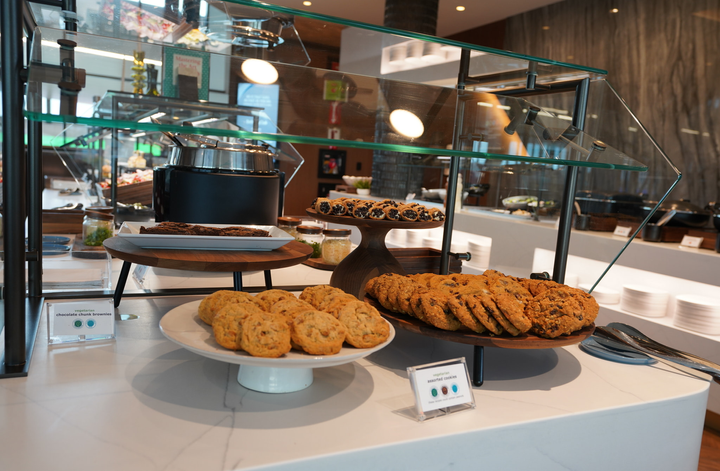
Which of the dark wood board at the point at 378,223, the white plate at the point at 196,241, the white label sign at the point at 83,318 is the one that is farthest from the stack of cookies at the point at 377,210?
the white label sign at the point at 83,318

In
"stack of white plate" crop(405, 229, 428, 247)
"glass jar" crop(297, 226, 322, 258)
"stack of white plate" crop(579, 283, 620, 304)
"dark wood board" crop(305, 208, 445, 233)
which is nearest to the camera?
"dark wood board" crop(305, 208, 445, 233)

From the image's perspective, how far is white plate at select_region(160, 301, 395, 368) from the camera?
58 cm

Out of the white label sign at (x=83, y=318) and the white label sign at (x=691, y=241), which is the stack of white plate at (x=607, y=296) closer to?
the white label sign at (x=691, y=241)

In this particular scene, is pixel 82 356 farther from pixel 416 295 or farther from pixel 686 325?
pixel 686 325

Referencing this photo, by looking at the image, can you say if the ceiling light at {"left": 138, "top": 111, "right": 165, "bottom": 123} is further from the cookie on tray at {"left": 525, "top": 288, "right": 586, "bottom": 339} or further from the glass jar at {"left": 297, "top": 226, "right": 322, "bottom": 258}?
the glass jar at {"left": 297, "top": 226, "right": 322, "bottom": 258}

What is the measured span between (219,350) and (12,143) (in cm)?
34

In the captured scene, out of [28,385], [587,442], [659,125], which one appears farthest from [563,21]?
[28,385]

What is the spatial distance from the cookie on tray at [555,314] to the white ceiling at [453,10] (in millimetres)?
3873

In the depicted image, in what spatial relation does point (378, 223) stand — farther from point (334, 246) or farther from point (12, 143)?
point (12, 143)

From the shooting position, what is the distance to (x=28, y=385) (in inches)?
25.6

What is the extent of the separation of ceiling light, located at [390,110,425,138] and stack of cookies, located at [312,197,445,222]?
0.66 feet

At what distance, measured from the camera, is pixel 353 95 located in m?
0.87

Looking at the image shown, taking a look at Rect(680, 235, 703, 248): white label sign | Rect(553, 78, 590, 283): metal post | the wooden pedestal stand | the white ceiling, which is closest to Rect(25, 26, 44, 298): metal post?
the wooden pedestal stand

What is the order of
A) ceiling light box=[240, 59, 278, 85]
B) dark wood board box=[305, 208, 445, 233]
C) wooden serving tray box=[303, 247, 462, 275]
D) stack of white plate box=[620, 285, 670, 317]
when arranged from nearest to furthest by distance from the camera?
ceiling light box=[240, 59, 278, 85] < dark wood board box=[305, 208, 445, 233] < wooden serving tray box=[303, 247, 462, 275] < stack of white plate box=[620, 285, 670, 317]
